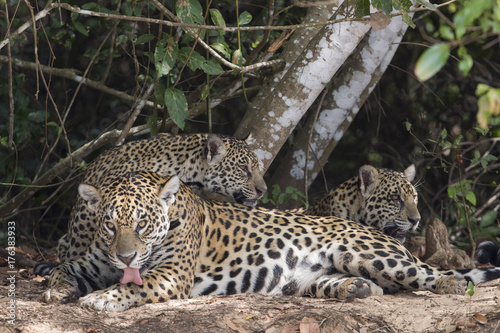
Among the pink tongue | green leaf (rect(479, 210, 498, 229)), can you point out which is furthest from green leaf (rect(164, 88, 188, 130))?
green leaf (rect(479, 210, 498, 229))

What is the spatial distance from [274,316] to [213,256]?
1425 millimetres

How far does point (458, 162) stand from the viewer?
8.15 meters

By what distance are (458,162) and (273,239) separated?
9.86 ft

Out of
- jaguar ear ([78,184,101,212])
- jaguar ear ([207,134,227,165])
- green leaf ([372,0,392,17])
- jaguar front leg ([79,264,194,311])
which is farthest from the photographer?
jaguar ear ([207,134,227,165])

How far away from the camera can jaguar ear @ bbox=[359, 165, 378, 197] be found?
7.44 meters

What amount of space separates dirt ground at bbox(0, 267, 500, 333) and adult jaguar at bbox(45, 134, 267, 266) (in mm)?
2102

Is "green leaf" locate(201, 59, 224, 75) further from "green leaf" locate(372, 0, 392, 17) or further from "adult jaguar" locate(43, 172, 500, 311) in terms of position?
"green leaf" locate(372, 0, 392, 17)

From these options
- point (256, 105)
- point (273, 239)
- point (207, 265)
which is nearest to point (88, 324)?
point (207, 265)

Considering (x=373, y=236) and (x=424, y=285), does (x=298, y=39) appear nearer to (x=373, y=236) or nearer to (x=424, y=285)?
(x=373, y=236)

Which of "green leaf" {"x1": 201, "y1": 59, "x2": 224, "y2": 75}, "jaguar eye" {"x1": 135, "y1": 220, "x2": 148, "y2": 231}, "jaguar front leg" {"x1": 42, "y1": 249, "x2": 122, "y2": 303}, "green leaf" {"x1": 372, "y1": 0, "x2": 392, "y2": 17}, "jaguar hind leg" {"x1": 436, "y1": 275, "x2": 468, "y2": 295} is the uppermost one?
"green leaf" {"x1": 372, "y1": 0, "x2": 392, "y2": 17}

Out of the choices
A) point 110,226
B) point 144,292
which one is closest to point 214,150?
point 110,226

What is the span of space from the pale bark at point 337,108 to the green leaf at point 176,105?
250cm

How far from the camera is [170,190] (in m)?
6.00

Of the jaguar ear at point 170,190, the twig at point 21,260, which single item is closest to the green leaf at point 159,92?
the jaguar ear at point 170,190
